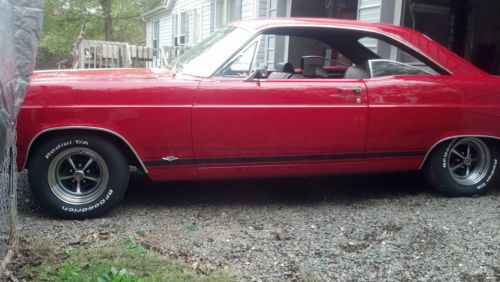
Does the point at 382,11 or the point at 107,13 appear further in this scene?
the point at 107,13

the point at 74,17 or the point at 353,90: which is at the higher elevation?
the point at 74,17

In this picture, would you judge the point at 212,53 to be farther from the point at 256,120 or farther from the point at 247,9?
the point at 247,9

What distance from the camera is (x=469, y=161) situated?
17.4 feet

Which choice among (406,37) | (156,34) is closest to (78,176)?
(406,37)

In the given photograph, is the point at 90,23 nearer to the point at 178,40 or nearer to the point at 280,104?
the point at 178,40

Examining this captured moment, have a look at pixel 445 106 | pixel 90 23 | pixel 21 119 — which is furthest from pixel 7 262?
pixel 90 23

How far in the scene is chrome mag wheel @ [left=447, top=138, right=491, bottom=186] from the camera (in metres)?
5.23

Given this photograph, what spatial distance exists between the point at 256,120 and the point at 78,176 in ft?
4.97

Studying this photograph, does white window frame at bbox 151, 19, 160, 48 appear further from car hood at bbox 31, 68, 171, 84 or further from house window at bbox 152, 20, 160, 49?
car hood at bbox 31, 68, 171, 84

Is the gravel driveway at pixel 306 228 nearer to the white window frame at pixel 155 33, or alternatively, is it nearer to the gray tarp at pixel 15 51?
the gray tarp at pixel 15 51

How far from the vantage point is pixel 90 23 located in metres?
28.2

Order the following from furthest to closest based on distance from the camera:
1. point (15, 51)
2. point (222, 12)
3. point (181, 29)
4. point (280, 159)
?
1. point (181, 29)
2. point (222, 12)
3. point (280, 159)
4. point (15, 51)

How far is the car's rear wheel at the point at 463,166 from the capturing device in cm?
514

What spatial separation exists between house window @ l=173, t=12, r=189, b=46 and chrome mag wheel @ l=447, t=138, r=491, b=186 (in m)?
16.2
